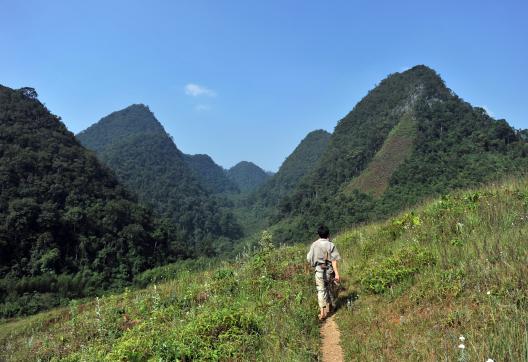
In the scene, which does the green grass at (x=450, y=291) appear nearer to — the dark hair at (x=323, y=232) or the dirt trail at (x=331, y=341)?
the dirt trail at (x=331, y=341)

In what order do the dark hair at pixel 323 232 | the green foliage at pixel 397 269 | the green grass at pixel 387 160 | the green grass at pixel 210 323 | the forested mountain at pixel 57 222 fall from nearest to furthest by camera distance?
the green grass at pixel 210 323
the green foliage at pixel 397 269
the dark hair at pixel 323 232
the forested mountain at pixel 57 222
the green grass at pixel 387 160

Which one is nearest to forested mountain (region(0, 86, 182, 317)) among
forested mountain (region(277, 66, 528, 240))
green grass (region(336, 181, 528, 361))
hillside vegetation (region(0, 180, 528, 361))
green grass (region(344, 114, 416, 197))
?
hillside vegetation (region(0, 180, 528, 361))

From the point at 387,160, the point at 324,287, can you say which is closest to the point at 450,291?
the point at 324,287

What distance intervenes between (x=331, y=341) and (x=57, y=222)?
56499 mm

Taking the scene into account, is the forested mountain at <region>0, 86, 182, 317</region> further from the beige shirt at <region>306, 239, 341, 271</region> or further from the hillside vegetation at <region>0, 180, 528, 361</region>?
the beige shirt at <region>306, 239, 341, 271</region>

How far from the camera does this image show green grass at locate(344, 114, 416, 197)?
94238 mm

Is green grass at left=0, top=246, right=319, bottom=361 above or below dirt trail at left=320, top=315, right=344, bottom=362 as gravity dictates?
above

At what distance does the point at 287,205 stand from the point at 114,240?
244ft

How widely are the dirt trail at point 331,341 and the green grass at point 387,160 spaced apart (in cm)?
8542

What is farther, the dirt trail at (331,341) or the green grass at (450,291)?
the dirt trail at (331,341)

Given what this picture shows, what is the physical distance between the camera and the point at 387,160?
101m

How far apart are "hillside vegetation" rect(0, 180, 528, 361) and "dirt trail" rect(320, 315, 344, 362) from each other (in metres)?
0.15

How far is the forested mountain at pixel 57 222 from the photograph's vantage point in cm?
4612

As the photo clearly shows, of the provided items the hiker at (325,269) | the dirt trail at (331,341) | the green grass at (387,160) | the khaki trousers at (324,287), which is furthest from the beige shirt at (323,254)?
the green grass at (387,160)
